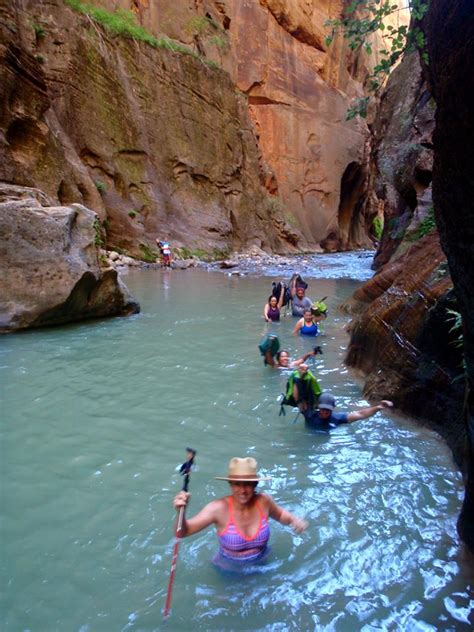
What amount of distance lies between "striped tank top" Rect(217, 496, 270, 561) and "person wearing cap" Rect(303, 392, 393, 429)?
2109 millimetres

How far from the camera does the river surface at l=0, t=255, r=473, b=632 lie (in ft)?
8.96

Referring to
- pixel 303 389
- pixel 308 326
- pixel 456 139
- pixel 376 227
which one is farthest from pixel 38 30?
pixel 376 227

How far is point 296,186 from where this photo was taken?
1598 inches

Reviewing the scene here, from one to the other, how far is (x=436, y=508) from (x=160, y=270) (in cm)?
1911

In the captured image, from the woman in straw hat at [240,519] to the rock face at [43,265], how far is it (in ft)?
23.4

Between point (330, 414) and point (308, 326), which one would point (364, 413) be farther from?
point (308, 326)

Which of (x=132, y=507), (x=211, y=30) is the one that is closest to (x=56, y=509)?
(x=132, y=507)

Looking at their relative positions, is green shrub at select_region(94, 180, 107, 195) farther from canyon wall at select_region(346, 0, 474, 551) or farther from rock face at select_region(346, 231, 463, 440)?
rock face at select_region(346, 231, 463, 440)

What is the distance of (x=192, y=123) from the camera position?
94.6ft

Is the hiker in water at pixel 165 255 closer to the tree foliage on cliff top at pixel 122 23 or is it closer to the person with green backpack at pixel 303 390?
the tree foliage on cliff top at pixel 122 23

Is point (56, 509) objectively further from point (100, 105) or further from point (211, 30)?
point (211, 30)

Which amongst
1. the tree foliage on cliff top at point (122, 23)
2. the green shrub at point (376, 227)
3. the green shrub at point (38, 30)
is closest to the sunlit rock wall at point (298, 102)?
the tree foliage on cliff top at point (122, 23)

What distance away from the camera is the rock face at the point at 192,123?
19.6 meters

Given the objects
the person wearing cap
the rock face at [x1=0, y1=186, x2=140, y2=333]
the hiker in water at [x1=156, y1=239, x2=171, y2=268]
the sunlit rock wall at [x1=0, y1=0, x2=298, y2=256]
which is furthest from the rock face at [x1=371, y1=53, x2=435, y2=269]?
the sunlit rock wall at [x1=0, y1=0, x2=298, y2=256]
